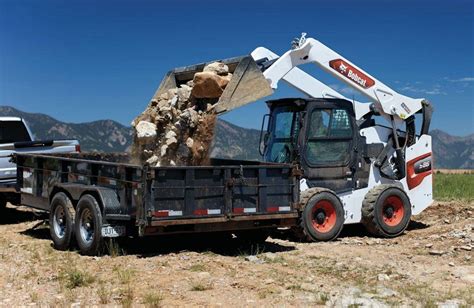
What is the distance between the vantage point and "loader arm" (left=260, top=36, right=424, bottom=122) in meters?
11.6

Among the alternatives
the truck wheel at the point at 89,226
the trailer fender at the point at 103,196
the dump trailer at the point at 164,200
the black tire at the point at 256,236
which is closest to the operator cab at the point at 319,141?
the black tire at the point at 256,236

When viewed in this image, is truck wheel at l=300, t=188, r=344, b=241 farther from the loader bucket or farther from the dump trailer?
the loader bucket

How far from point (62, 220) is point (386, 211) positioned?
5733 millimetres

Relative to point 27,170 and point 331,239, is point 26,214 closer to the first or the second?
point 27,170

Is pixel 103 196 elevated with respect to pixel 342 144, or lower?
lower

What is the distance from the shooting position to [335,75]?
12.3 m

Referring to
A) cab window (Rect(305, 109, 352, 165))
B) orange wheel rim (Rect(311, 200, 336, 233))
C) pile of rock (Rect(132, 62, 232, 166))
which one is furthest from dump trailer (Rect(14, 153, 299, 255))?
cab window (Rect(305, 109, 352, 165))

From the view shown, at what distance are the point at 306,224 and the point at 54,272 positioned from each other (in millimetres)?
4292

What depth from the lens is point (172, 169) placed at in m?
8.59

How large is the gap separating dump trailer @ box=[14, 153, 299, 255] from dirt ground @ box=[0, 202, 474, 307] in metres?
0.39

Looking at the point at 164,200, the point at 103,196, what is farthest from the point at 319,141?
the point at 103,196

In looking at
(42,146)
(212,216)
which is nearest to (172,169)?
(212,216)

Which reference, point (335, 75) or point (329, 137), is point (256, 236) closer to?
point (329, 137)

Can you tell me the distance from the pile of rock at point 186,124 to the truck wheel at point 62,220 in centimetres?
144
